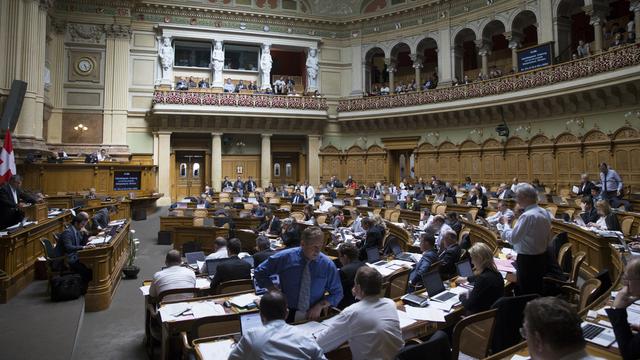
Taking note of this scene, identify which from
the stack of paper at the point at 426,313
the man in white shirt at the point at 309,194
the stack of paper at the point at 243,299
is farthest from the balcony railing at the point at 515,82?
the stack of paper at the point at 243,299

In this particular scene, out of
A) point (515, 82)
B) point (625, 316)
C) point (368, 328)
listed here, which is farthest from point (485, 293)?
point (515, 82)

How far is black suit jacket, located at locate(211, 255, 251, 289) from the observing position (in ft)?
18.4

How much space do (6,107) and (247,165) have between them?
12847 millimetres

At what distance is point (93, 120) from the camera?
22.8m

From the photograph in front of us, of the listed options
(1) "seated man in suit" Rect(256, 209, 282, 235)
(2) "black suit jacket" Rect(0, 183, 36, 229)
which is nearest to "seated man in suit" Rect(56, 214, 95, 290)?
(2) "black suit jacket" Rect(0, 183, 36, 229)

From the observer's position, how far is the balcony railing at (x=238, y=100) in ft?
73.7

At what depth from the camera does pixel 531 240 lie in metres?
4.78

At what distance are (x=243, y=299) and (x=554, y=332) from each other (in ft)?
12.0

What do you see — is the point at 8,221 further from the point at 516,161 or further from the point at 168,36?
the point at 168,36

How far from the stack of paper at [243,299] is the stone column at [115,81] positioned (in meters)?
20.6

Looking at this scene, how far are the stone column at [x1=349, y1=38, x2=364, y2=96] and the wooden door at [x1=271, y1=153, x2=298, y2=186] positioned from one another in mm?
5560

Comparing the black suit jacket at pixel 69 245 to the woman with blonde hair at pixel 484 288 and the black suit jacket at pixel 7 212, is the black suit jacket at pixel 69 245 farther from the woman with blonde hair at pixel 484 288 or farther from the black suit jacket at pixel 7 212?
the woman with blonde hair at pixel 484 288

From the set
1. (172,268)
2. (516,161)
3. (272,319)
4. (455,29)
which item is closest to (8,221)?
(172,268)

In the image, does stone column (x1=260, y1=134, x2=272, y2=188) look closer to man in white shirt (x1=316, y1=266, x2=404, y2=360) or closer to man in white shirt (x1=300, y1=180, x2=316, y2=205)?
man in white shirt (x1=300, y1=180, x2=316, y2=205)
